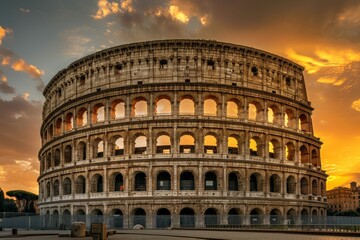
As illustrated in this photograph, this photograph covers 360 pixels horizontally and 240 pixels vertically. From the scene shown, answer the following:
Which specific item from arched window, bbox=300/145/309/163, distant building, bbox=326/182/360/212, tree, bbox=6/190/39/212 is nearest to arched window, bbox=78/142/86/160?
arched window, bbox=300/145/309/163

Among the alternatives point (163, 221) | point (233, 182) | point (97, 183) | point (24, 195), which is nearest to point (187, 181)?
point (163, 221)

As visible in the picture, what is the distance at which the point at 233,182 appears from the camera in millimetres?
39625

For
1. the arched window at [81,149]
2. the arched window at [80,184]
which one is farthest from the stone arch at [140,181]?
the arched window at [81,149]

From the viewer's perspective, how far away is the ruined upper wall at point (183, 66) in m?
39.7

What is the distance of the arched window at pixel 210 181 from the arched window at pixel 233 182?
151 cm

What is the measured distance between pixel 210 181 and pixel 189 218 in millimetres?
4496

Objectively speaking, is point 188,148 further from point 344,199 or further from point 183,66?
point 344,199

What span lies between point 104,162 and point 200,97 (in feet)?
34.8

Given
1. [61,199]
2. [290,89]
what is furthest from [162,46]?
[61,199]

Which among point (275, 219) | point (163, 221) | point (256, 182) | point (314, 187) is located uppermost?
point (256, 182)

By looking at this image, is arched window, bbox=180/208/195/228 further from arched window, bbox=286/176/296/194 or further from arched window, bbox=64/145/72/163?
arched window, bbox=64/145/72/163

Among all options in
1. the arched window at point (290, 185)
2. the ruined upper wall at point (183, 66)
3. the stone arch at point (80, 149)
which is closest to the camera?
the ruined upper wall at point (183, 66)

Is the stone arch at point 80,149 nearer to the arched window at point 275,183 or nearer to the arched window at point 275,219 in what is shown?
the arched window at point 275,183

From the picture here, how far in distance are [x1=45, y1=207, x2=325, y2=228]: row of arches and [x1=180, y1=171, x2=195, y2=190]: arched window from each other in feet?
6.09
